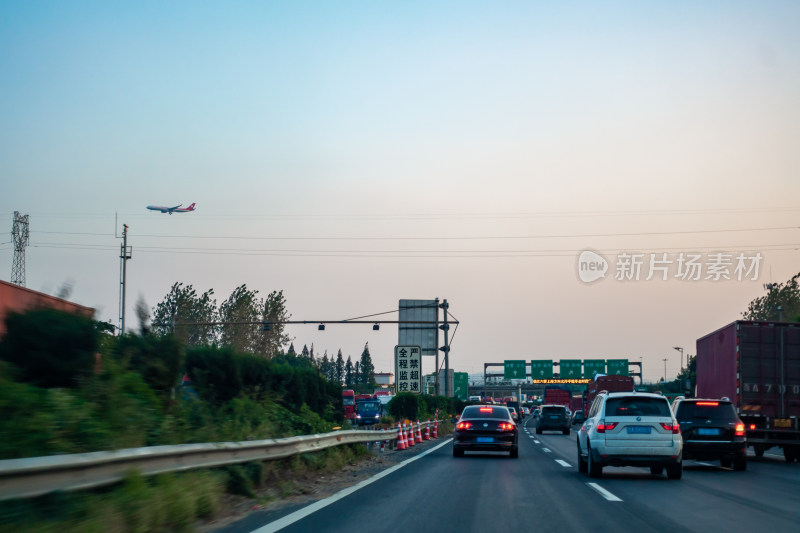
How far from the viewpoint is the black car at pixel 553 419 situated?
49.9 m

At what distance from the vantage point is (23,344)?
10375mm

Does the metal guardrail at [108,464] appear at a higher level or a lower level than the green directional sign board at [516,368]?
higher

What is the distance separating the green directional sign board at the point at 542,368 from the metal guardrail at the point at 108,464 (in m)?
80.8

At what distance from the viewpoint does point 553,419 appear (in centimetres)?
5009

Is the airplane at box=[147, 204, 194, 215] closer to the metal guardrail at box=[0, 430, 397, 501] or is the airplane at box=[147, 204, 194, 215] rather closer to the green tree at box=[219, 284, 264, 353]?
the green tree at box=[219, 284, 264, 353]

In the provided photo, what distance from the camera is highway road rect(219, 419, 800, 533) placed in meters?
10.1

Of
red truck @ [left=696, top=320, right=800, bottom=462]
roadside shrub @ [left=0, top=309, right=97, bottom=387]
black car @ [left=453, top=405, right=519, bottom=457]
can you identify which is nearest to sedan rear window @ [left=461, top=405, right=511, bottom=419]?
black car @ [left=453, top=405, right=519, bottom=457]

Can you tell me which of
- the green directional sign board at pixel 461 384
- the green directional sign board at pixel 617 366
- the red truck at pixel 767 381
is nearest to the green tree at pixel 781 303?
the green directional sign board at pixel 617 366

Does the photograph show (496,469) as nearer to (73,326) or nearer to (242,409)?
(242,409)

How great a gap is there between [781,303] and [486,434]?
63.6m

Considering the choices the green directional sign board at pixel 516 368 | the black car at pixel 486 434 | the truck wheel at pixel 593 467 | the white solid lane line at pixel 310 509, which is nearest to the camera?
the white solid lane line at pixel 310 509

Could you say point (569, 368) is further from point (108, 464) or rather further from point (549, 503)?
point (108, 464)

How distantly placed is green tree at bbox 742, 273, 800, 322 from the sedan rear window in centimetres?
5399

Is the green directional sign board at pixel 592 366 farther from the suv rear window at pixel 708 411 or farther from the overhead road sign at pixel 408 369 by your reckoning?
the suv rear window at pixel 708 411
